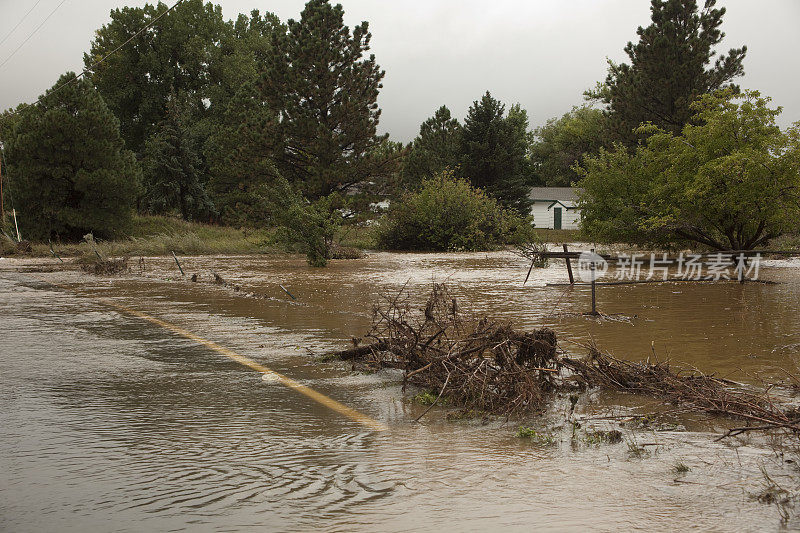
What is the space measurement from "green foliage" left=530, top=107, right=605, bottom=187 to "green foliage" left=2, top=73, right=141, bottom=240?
52445 mm

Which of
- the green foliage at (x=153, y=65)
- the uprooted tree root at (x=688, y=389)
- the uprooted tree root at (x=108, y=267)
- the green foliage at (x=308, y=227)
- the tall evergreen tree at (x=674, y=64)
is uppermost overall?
the green foliage at (x=153, y=65)

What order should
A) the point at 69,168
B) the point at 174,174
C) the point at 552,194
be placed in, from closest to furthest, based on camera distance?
the point at 69,168 < the point at 174,174 < the point at 552,194

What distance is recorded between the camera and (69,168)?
4616 cm

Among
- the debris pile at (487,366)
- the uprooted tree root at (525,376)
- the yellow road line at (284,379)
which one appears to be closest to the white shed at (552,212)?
the yellow road line at (284,379)

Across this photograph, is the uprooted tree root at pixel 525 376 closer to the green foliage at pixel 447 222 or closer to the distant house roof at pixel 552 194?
the green foliage at pixel 447 222

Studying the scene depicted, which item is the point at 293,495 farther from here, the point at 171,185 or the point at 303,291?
the point at 171,185

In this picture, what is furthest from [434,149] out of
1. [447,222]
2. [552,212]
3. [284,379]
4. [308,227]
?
[284,379]

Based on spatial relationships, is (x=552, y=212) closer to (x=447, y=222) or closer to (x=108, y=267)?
(x=447, y=222)

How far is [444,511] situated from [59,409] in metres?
4.32

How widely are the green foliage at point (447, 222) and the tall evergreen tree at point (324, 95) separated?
4555 mm

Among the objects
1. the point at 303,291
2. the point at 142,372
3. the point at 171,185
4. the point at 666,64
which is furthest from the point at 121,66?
the point at 142,372

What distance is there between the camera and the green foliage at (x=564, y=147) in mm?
87062

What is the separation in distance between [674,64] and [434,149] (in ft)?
90.9

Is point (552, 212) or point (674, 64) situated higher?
point (674, 64)
